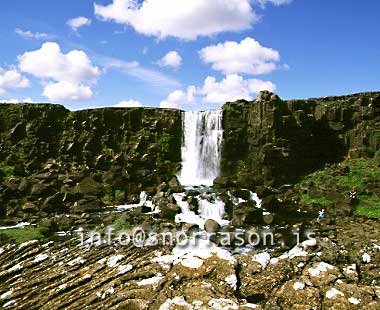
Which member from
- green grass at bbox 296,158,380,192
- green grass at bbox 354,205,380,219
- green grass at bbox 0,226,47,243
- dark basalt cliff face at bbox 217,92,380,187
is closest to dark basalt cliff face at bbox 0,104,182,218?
dark basalt cliff face at bbox 217,92,380,187

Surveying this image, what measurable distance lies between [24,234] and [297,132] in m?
33.1

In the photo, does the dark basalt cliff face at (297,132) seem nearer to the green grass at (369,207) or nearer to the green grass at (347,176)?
the green grass at (347,176)

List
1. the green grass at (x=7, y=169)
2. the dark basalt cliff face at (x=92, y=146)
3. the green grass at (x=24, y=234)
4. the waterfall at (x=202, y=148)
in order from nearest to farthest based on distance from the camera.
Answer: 1. the green grass at (x=24, y=234)
2. the dark basalt cliff face at (x=92, y=146)
3. the green grass at (x=7, y=169)
4. the waterfall at (x=202, y=148)

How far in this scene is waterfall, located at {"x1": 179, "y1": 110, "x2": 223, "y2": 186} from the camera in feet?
155

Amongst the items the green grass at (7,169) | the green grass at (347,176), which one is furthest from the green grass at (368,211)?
the green grass at (7,169)

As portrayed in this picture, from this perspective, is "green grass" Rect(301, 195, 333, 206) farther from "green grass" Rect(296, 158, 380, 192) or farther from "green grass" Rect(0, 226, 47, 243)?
"green grass" Rect(0, 226, 47, 243)

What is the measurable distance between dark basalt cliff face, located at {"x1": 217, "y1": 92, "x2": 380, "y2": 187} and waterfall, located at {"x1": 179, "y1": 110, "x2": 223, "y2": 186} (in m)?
1.11

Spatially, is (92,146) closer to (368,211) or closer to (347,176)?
(347,176)

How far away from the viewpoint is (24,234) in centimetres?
2775

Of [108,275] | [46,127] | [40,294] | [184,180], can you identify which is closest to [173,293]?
[108,275]

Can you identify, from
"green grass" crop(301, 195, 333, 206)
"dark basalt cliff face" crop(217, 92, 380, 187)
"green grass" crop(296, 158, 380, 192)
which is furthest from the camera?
"dark basalt cliff face" crop(217, 92, 380, 187)

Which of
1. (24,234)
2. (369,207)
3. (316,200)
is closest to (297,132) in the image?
(316,200)

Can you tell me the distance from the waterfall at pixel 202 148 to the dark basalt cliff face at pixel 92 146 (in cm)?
152

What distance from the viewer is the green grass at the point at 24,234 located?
2680cm
